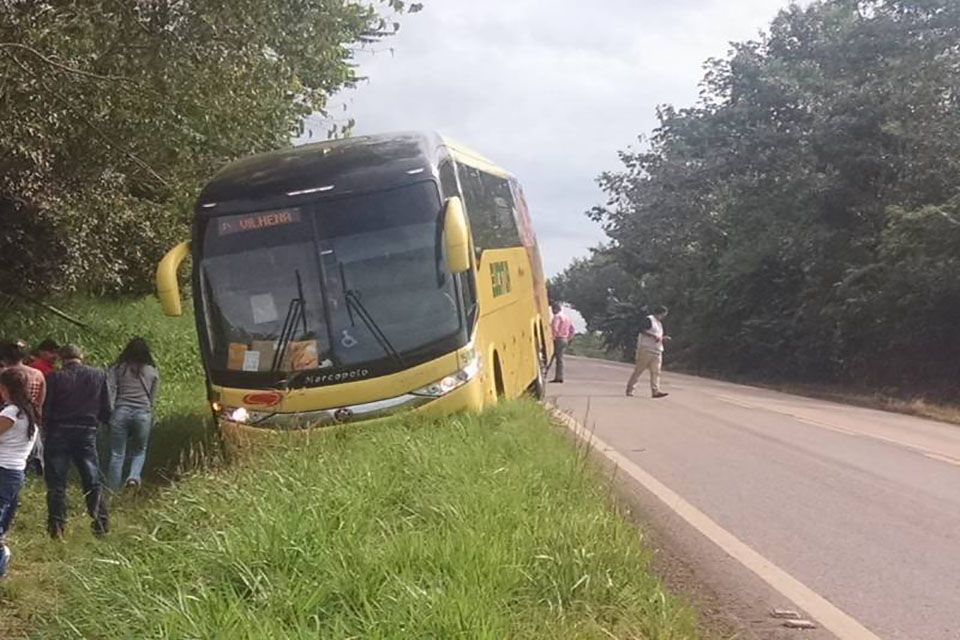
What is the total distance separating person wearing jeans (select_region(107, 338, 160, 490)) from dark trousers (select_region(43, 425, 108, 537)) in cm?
139

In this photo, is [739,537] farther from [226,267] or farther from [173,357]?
[173,357]

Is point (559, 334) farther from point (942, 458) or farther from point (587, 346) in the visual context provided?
point (587, 346)

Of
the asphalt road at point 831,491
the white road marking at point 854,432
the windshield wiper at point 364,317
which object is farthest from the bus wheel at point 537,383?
the windshield wiper at point 364,317

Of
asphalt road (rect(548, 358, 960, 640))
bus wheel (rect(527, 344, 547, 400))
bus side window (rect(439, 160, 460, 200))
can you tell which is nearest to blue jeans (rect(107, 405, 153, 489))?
bus side window (rect(439, 160, 460, 200))

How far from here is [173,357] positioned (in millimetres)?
20516

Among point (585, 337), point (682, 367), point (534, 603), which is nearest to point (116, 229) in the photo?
point (534, 603)

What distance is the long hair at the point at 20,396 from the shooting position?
7.84 metres

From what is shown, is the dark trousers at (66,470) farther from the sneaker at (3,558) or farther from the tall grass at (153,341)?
the tall grass at (153,341)

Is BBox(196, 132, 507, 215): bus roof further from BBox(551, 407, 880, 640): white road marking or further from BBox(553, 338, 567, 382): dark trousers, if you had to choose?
BBox(553, 338, 567, 382): dark trousers

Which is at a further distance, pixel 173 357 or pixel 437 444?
pixel 173 357

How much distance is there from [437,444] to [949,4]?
23564mm

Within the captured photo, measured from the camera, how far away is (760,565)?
6.82 m

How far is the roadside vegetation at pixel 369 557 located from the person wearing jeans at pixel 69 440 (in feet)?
1.02

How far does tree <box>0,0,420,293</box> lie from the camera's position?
9836mm
